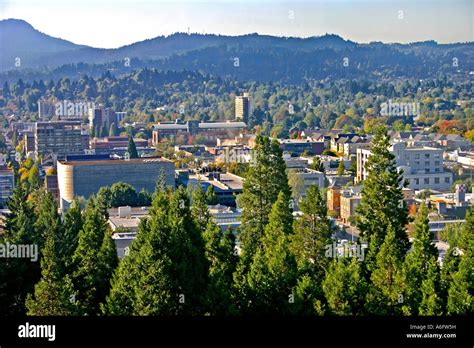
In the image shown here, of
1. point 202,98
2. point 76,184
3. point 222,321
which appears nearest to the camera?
point 222,321

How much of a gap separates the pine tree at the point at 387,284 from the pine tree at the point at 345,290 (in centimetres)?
7

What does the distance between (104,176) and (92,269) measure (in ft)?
21.5

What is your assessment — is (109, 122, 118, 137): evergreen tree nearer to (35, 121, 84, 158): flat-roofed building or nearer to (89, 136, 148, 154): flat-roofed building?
(89, 136, 148, 154): flat-roofed building

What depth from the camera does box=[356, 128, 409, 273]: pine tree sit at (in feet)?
20.5

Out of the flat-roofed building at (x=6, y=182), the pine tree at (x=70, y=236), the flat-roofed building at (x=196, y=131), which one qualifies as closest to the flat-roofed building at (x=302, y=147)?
the flat-roofed building at (x=196, y=131)

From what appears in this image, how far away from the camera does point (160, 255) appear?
500 centimetres

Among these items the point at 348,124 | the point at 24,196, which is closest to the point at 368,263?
the point at 24,196

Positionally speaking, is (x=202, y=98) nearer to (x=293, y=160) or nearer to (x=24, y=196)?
(x=293, y=160)

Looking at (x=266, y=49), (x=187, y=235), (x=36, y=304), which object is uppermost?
(x=266, y=49)

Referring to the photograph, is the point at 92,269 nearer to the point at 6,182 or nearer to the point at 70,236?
the point at 70,236

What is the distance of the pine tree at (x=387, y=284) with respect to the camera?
530 centimetres

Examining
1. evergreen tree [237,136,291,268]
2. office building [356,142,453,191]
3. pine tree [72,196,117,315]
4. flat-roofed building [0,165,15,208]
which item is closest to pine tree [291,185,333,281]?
evergreen tree [237,136,291,268]

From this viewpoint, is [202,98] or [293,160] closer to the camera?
[293,160]

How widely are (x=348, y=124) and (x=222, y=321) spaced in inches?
1081
